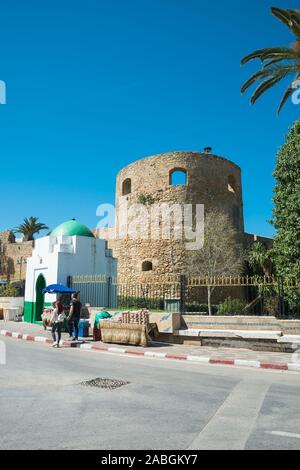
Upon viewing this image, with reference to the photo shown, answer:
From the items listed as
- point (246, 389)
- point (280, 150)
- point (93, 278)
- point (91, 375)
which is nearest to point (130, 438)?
point (246, 389)

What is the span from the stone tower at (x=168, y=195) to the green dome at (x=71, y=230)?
8.65m

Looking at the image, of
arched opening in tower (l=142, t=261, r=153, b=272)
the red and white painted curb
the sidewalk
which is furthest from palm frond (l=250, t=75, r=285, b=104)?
arched opening in tower (l=142, t=261, r=153, b=272)

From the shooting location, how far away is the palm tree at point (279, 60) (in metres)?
12.9

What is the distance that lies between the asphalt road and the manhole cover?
0.16 meters

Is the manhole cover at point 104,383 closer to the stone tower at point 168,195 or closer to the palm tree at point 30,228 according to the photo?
the stone tower at point 168,195

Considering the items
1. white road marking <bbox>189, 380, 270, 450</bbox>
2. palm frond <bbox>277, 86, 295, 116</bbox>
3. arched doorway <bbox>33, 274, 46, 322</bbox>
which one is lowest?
white road marking <bbox>189, 380, 270, 450</bbox>

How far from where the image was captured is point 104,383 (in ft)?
22.2

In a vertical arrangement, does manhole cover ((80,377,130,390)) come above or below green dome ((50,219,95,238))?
below

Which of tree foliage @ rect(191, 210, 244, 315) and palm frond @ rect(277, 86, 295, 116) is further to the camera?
tree foliage @ rect(191, 210, 244, 315)

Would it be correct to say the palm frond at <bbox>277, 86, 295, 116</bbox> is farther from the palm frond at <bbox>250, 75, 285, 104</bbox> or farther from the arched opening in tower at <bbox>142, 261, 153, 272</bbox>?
the arched opening in tower at <bbox>142, 261, 153, 272</bbox>

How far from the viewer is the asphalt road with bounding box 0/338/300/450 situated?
3912mm

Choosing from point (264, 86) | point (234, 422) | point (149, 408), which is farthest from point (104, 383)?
point (264, 86)

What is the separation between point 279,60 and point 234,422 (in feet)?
43.9

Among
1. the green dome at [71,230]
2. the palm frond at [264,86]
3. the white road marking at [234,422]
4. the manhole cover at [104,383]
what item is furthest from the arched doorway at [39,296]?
the white road marking at [234,422]
